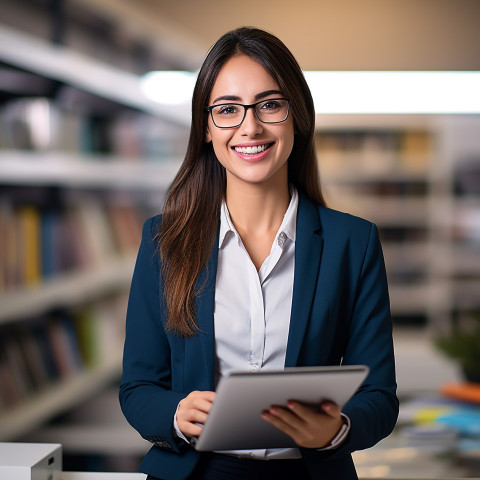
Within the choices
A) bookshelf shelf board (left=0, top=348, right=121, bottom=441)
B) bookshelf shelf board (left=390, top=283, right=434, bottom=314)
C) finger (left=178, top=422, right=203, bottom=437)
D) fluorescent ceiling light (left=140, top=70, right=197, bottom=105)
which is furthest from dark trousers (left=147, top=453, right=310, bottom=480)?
bookshelf shelf board (left=390, top=283, right=434, bottom=314)

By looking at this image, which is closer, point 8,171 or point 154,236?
point 154,236

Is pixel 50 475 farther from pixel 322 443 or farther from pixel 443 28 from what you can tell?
pixel 443 28

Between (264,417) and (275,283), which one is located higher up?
(275,283)

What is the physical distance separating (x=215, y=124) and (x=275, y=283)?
31cm

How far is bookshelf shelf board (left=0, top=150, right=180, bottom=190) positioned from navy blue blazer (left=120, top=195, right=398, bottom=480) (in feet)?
6.15

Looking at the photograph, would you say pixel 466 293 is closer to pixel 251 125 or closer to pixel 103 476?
pixel 103 476

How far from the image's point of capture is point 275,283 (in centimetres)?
128

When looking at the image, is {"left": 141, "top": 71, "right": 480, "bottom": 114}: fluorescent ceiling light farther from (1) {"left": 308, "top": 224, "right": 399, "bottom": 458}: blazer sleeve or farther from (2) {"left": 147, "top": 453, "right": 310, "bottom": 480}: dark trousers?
(2) {"left": 147, "top": 453, "right": 310, "bottom": 480}: dark trousers

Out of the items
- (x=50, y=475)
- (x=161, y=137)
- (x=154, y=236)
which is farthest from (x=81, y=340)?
(x=154, y=236)

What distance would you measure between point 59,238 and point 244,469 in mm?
2185

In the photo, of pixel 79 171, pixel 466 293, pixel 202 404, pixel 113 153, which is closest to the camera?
pixel 202 404

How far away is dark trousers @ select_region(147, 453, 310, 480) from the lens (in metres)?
1.19

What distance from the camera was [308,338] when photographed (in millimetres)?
1228

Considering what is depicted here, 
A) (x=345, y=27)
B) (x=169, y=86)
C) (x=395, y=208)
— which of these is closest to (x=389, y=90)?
(x=345, y=27)
